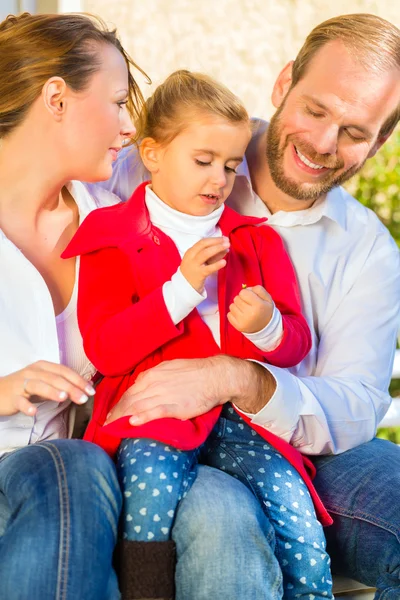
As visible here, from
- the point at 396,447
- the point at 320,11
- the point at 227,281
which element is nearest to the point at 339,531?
the point at 396,447

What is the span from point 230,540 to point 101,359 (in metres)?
0.51

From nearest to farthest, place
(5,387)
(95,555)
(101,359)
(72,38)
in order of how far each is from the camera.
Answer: (95,555), (5,387), (101,359), (72,38)

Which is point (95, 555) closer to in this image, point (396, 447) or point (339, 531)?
point (339, 531)

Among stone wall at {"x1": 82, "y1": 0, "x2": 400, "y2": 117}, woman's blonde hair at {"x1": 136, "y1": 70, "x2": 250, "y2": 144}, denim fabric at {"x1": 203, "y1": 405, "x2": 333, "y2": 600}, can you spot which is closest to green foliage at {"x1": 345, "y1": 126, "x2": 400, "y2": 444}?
stone wall at {"x1": 82, "y1": 0, "x2": 400, "y2": 117}

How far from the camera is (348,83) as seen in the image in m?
2.63

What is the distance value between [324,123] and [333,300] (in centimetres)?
50

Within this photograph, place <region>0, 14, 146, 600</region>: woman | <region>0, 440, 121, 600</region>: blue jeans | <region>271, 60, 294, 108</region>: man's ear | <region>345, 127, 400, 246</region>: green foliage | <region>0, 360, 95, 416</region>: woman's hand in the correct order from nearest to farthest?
1. <region>0, 440, 121, 600</region>: blue jeans
2. <region>0, 360, 95, 416</region>: woman's hand
3. <region>0, 14, 146, 600</region>: woman
4. <region>271, 60, 294, 108</region>: man's ear
5. <region>345, 127, 400, 246</region>: green foliage

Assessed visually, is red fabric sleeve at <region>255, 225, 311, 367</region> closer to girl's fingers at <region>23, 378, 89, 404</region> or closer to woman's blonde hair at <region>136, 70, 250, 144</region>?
woman's blonde hair at <region>136, 70, 250, 144</region>

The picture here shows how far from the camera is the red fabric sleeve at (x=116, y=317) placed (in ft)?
6.83

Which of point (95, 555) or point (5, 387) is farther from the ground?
point (5, 387)

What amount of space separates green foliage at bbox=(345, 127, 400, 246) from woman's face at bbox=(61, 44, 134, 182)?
107 inches

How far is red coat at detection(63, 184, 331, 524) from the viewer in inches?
82.0

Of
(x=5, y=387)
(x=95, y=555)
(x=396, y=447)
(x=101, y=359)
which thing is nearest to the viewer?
(x=95, y=555)

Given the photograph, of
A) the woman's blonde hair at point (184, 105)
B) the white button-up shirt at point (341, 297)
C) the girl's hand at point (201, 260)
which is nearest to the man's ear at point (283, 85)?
the white button-up shirt at point (341, 297)
